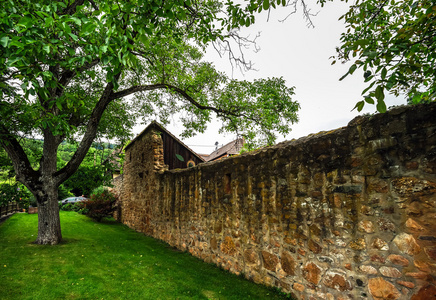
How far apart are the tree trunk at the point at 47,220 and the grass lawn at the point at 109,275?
319 millimetres

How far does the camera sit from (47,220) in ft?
24.6

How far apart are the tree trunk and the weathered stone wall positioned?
5092mm

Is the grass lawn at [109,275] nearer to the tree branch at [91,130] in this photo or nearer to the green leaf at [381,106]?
the tree branch at [91,130]

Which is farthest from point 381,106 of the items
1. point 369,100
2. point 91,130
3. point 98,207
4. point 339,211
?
point 98,207

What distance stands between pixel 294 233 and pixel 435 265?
1.85 metres

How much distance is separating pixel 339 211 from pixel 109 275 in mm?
4792

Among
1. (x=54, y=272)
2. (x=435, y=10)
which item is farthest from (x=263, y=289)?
(x=435, y=10)

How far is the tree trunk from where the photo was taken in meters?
7.41

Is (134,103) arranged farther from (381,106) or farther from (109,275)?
(381,106)

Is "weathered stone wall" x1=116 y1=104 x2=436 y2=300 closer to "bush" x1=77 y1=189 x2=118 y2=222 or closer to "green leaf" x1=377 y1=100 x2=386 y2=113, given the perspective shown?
"green leaf" x1=377 y1=100 x2=386 y2=113

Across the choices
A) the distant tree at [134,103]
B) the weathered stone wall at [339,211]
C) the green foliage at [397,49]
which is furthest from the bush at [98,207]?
the green foliage at [397,49]

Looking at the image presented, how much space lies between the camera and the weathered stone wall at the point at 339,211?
8.60 ft

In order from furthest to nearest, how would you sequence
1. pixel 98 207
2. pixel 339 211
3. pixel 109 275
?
1. pixel 98 207
2. pixel 109 275
3. pixel 339 211

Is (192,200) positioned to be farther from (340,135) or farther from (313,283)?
(340,135)
